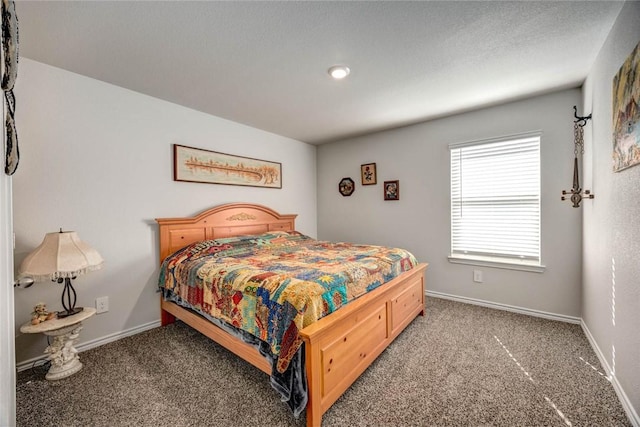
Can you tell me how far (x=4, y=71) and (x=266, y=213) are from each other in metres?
2.78

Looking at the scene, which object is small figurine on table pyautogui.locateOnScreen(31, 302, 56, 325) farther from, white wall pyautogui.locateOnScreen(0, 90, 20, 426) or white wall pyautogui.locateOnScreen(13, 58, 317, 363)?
white wall pyautogui.locateOnScreen(0, 90, 20, 426)

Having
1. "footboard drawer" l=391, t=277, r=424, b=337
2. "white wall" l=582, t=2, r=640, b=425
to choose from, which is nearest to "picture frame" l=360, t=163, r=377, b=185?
"footboard drawer" l=391, t=277, r=424, b=337

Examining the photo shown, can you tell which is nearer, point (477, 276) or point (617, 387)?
point (617, 387)

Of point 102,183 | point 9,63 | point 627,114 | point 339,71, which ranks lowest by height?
point 102,183

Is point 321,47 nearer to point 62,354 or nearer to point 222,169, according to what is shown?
point 222,169

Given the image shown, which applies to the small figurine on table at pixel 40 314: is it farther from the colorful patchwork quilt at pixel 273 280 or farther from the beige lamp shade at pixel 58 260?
the colorful patchwork quilt at pixel 273 280

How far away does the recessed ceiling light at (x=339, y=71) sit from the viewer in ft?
6.92

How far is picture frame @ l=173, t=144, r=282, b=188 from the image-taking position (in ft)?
9.40

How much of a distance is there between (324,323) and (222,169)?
96.0 inches

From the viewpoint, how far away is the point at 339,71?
215 centimetres

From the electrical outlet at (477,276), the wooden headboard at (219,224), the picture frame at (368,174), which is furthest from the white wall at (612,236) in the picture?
the wooden headboard at (219,224)

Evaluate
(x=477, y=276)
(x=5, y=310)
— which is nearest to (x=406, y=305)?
(x=477, y=276)

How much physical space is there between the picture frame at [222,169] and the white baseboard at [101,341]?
4.96 ft

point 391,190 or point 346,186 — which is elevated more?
point 346,186
